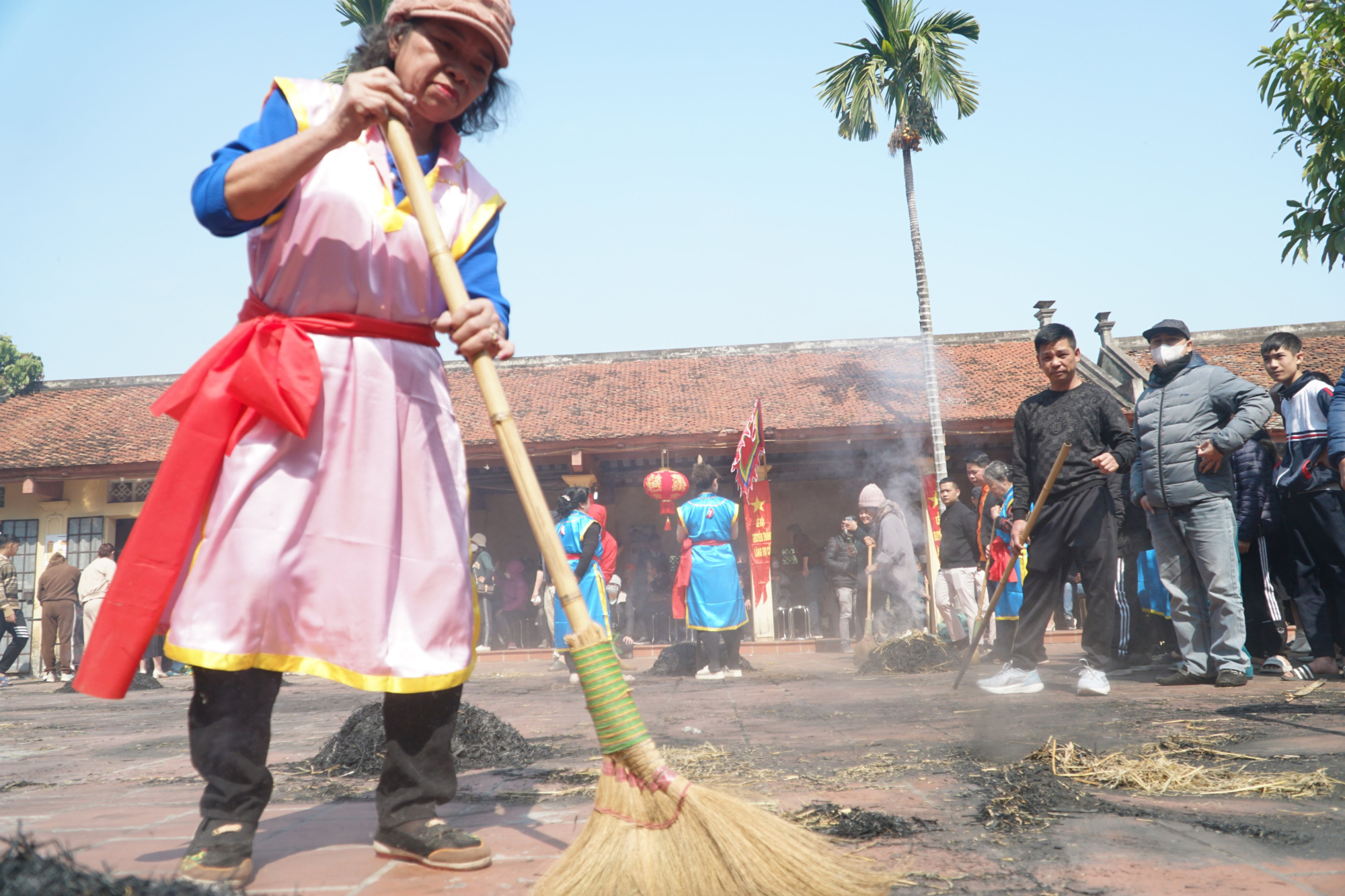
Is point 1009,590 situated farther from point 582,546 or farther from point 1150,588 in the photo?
point 582,546

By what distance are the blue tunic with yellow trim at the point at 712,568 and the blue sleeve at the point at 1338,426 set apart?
4302mm

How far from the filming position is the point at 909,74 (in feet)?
53.3

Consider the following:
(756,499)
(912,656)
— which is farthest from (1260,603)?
(756,499)

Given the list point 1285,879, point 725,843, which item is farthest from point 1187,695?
point 725,843

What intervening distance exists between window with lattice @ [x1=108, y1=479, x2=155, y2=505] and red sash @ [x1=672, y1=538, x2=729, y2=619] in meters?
11.2

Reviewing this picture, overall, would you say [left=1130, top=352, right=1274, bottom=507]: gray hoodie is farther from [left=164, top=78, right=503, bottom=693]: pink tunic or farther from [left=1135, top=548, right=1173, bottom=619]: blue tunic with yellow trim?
[left=164, top=78, right=503, bottom=693]: pink tunic

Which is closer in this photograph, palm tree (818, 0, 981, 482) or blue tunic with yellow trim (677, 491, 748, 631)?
blue tunic with yellow trim (677, 491, 748, 631)

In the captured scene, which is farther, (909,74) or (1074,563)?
(909,74)

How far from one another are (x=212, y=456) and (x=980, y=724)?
298 cm

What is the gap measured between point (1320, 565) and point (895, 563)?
4345 millimetres

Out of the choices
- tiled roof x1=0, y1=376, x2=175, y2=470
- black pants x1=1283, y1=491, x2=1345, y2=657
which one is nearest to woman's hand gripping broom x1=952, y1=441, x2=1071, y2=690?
black pants x1=1283, y1=491, x2=1345, y2=657

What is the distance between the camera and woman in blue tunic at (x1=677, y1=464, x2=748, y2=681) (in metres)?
7.82

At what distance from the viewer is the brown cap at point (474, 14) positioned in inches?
76.1

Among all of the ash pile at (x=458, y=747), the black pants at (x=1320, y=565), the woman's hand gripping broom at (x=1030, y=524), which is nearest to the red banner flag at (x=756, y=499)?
the black pants at (x=1320, y=565)
